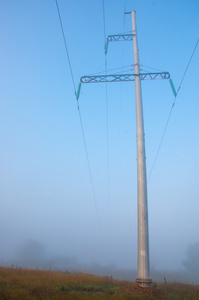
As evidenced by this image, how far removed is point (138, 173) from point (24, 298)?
9.51 metres

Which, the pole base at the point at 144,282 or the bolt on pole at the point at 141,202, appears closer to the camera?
the pole base at the point at 144,282

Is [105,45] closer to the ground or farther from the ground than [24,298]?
farther from the ground

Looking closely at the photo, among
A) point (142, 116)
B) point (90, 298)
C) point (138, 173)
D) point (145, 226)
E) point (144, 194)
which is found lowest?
point (90, 298)

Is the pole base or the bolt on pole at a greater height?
the bolt on pole

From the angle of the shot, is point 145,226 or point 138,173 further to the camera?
point 138,173

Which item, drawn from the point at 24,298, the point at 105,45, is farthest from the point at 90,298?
the point at 105,45

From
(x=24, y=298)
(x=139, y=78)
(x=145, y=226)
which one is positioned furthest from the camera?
(x=139, y=78)

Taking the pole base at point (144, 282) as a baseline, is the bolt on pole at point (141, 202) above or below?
above

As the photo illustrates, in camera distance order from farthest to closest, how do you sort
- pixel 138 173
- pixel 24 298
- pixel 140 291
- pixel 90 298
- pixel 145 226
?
pixel 138 173
pixel 145 226
pixel 140 291
pixel 90 298
pixel 24 298

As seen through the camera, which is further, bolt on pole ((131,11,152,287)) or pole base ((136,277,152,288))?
bolt on pole ((131,11,152,287))

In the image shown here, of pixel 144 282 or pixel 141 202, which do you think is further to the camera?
pixel 141 202

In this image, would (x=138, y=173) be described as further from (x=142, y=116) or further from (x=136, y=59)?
(x=136, y=59)

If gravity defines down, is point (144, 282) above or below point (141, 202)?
below

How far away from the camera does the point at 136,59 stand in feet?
64.2
